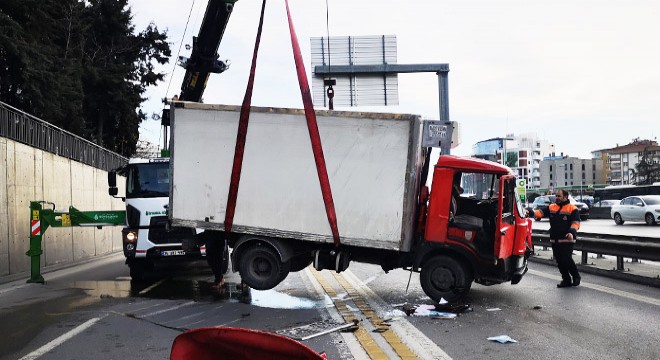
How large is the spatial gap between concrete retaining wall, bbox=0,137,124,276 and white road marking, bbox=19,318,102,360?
772 cm

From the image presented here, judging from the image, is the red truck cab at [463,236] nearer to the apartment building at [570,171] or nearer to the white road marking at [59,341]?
the white road marking at [59,341]

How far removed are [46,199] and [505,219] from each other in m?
14.0

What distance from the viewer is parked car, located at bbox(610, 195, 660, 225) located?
30.2 metres

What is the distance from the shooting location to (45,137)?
1778cm

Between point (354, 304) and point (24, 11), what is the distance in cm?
2277

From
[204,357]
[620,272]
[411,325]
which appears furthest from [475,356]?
[620,272]

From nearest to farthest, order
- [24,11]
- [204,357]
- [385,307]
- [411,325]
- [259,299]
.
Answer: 1. [204,357]
2. [411,325]
3. [385,307]
4. [259,299]
5. [24,11]

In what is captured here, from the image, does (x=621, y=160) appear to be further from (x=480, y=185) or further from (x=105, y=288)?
(x=105, y=288)

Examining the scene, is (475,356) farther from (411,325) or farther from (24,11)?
(24,11)

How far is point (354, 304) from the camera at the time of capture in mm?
8664

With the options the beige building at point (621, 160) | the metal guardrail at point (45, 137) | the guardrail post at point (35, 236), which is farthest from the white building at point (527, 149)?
the guardrail post at point (35, 236)

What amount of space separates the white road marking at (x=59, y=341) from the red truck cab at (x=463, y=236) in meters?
4.65

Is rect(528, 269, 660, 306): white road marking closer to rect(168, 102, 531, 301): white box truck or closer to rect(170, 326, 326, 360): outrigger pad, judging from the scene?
rect(168, 102, 531, 301): white box truck

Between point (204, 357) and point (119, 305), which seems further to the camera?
point (119, 305)
